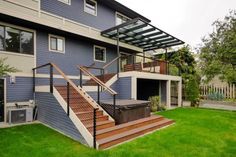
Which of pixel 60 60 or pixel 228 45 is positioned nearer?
pixel 60 60

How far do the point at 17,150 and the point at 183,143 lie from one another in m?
5.49

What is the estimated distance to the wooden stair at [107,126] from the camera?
7.07m

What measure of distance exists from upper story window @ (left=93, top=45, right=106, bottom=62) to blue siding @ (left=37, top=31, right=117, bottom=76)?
36 cm

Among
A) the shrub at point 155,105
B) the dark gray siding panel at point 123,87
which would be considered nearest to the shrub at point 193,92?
the shrub at point 155,105

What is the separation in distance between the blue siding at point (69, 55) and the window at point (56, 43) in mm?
245

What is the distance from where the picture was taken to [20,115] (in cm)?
950

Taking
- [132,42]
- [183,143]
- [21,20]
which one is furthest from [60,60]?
[183,143]

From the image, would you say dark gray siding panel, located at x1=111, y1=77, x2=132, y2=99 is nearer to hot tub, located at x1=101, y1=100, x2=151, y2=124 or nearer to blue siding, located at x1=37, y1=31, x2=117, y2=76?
hot tub, located at x1=101, y1=100, x2=151, y2=124

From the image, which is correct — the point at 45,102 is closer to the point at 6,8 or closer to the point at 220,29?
the point at 6,8

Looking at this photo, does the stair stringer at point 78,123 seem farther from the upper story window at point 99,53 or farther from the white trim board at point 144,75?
the upper story window at point 99,53

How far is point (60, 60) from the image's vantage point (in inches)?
508

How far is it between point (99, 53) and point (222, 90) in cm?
1443

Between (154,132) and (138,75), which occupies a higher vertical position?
(138,75)

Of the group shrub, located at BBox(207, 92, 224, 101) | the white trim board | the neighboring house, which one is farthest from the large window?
shrub, located at BBox(207, 92, 224, 101)
